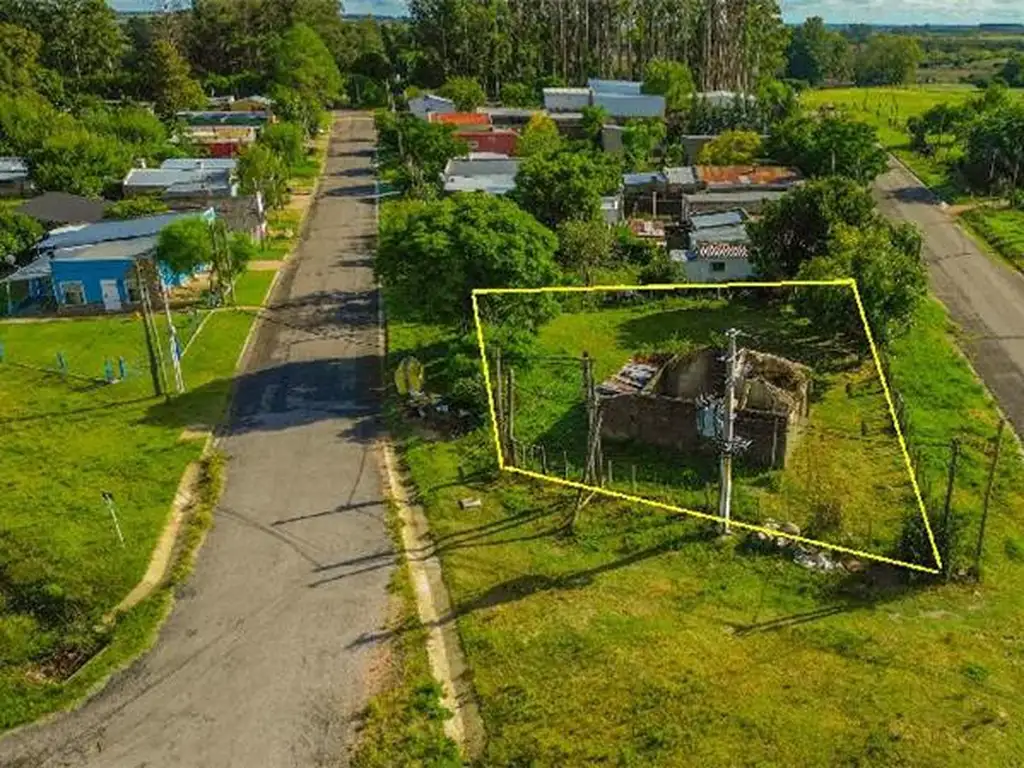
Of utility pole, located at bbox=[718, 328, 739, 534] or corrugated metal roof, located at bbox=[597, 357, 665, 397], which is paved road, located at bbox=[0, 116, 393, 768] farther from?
utility pole, located at bbox=[718, 328, 739, 534]

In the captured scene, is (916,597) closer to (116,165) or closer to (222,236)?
(222,236)

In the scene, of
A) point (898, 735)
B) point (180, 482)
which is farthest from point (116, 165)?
point (898, 735)

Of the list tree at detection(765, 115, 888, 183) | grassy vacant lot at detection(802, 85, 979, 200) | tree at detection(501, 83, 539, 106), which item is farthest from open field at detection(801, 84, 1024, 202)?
tree at detection(501, 83, 539, 106)

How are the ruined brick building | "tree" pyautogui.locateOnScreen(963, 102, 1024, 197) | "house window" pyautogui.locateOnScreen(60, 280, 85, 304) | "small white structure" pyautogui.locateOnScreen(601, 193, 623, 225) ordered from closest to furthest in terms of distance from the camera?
1. the ruined brick building
2. "house window" pyautogui.locateOnScreen(60, 280, 85, 304)
3. "small white structure" pyautogui.locateOnScreen(601, 193, 623, 225)
4. "tree" pyautogui.locateOnScreen(963, 102, 1024, 197)

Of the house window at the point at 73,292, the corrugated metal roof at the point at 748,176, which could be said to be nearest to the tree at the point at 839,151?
the corrugated metal roof at the point at 748,176

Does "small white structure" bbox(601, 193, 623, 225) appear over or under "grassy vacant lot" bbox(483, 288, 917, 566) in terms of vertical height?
over

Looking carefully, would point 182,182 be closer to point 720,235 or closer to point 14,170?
point 14,170

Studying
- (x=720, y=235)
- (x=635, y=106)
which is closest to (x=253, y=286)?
(x=720, y=235)
